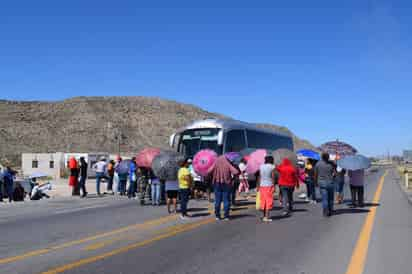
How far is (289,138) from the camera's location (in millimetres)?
36000

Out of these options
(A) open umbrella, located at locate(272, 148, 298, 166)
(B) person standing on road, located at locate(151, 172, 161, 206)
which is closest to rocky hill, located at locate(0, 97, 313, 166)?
(B) person standing on road, located at locate(151, 172, 161, 206)

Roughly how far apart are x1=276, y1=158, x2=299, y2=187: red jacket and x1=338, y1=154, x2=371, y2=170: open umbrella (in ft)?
6.58

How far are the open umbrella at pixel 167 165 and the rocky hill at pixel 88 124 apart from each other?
69.6 meters

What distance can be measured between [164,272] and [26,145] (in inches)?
3666

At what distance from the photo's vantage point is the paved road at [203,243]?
745 centimetres

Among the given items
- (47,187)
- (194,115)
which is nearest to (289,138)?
(47,187)

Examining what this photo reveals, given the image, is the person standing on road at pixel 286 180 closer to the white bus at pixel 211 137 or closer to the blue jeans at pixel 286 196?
the blue jeans at pixel 286 196

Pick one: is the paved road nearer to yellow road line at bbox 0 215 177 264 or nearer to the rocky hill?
yellow road line at bbox 0 215 177 264

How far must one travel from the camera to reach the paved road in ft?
24.4

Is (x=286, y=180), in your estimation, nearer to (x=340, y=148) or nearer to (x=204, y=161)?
(x=204, y=161)

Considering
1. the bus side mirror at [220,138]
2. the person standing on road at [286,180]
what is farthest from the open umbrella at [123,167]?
the person standing on road at [286,180]

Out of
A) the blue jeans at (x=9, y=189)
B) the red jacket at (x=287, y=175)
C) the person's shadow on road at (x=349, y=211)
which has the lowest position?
the person's shadow on road at (x=349, y=211)

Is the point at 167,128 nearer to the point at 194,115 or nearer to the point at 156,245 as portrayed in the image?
the point at 194,115

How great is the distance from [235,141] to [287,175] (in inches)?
388
